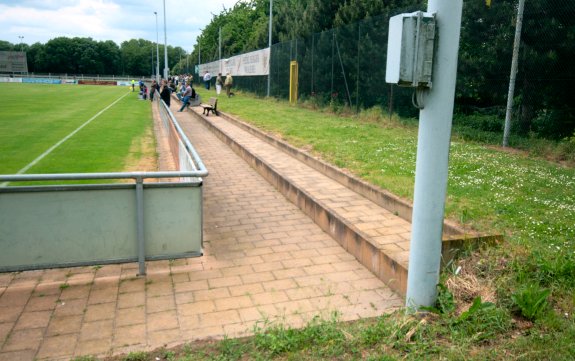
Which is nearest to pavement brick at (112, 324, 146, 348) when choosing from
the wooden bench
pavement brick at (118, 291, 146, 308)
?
pavement brick at (118, 291, 146, 308)

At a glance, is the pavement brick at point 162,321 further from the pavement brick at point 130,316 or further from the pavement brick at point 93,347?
the pavement brick at point 93,347

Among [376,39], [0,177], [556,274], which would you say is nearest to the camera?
[556,274]

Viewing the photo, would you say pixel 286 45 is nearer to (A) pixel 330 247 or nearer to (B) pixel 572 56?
(B) pixel 572 56

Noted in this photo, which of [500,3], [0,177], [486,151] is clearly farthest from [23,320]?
[500,3]

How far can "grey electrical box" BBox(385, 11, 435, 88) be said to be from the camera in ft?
11.8

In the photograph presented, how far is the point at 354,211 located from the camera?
6.56 metres

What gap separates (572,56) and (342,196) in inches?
224

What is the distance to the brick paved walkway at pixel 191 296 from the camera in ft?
12.6

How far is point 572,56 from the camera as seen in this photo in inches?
370

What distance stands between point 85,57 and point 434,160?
138 m

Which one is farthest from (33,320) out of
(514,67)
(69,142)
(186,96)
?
(186,96)

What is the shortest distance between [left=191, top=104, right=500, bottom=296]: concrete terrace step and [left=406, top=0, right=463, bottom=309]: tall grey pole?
527mm

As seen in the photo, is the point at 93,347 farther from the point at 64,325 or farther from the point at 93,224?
the point at 93,224

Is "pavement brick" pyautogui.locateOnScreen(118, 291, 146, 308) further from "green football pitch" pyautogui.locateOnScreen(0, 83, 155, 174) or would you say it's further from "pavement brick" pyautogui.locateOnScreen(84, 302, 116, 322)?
"green football pitch" pyautogui.locateOnScreen(0, 83, 155, 174)
